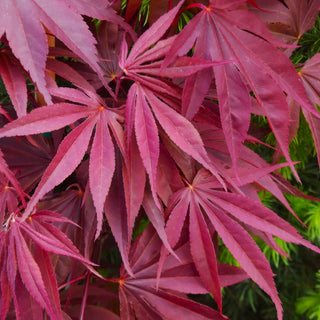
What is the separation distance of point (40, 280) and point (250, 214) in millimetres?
239

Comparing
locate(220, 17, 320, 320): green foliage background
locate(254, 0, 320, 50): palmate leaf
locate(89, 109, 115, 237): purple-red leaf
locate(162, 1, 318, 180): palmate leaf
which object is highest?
locate(254, 0, 320, 50): palmate leaf

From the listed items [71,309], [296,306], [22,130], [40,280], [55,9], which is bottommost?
[296,306]

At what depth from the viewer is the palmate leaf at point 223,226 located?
1.37 feet

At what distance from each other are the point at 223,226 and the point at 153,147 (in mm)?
137

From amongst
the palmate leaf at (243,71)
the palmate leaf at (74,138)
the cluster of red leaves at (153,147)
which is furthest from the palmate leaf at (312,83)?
the palmate leaf at (74,138)

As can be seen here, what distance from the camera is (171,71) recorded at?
0.39 metres

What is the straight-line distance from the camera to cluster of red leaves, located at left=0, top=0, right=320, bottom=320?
37 centimetres

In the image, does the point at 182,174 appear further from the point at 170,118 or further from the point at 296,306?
the point at 296,306

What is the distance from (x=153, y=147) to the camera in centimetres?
38

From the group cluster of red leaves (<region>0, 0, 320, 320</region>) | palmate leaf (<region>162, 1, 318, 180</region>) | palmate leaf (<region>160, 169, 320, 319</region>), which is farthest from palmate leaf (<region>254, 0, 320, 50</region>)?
palmate leaf (<region>160, 169, 320, 319</region>)

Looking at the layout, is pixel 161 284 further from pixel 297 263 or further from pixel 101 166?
pixel 297 263

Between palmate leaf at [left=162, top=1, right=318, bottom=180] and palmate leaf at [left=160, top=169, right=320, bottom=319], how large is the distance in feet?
0.24

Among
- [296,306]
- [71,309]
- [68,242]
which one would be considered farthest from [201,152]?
[296,306]

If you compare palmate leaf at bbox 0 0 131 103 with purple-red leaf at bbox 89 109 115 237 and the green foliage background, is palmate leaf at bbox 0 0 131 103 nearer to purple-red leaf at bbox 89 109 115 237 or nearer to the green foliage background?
purple-red leaf at bbox 89 109 115 237
